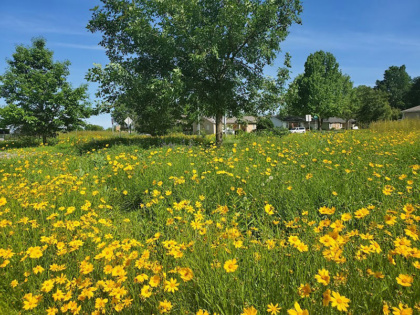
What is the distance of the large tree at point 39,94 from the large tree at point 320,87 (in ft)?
106

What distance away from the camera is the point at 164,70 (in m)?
12.3

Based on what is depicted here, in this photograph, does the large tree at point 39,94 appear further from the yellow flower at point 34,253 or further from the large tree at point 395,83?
the large tree at point 395,83

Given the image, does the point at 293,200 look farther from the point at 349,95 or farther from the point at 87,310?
the point at 349,95

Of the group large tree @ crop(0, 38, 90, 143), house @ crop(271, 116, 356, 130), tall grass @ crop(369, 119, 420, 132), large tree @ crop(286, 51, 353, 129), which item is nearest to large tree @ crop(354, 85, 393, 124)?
large tree @ crop(286, 51, 353, 129)

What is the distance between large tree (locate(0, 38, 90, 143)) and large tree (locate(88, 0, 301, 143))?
9203mm

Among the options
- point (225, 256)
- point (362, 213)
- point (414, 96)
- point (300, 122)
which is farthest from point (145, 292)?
point (414, 96)

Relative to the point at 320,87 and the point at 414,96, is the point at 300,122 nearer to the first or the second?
the point at 414,96

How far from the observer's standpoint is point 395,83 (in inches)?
3051

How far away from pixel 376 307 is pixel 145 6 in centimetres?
1397

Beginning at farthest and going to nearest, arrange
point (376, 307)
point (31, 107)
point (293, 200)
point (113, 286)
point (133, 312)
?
point (31, 107), point (293, 200), point (133, 312), point (113, 286), point (376, 307)

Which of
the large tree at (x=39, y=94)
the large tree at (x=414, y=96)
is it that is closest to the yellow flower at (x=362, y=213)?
the large tree at (x=39, y=94)

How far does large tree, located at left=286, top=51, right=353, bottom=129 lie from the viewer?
41.4m

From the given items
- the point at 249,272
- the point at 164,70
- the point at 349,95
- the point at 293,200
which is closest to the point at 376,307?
the point at 249,272

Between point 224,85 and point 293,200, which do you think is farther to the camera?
point 224,85
